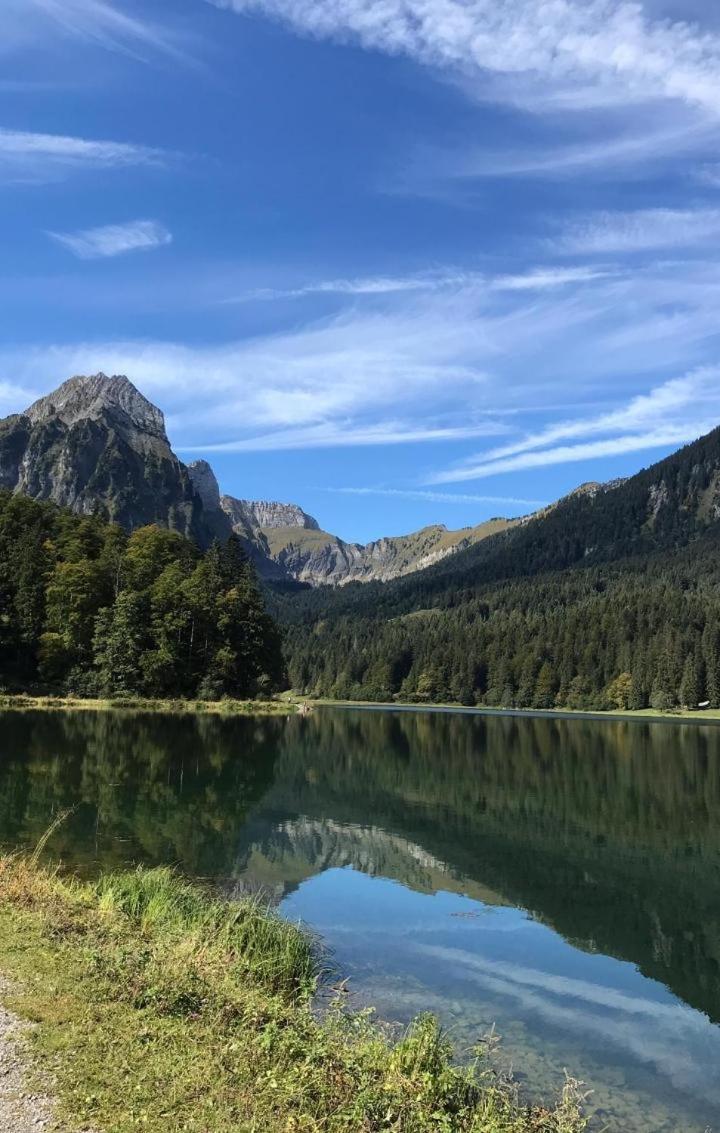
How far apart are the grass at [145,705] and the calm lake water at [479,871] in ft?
89.3

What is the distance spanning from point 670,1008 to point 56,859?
17.1 metres

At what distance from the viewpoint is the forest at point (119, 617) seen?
99.9m

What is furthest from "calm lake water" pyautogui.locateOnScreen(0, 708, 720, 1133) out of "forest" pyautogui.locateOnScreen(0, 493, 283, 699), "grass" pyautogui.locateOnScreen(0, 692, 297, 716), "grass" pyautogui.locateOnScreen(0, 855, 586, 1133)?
"forest" pyautogui.locateOnScreen(0, 493, 283, 699)

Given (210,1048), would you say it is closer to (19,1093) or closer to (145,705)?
(19,1093)

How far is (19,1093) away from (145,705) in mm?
93188

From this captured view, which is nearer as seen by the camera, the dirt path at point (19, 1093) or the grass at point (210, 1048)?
the dirt path at point (19, 1093)

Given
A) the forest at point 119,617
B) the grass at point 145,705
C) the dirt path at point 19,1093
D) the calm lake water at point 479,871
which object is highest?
the forest at point 119,617

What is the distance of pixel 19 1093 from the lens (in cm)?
814

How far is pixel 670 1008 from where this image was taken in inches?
702

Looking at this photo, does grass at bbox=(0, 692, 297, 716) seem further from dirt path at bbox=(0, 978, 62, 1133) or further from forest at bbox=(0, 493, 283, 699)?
dirt path at bbox=(0, 978, 62, 1133)

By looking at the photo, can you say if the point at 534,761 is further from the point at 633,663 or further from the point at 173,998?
the point at 633,663

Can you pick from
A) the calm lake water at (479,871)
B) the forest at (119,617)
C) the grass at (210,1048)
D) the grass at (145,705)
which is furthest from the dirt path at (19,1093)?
the forest at (119,617)

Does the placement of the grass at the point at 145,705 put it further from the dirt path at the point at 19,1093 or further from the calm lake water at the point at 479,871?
the dirt path at the point at 19,1093

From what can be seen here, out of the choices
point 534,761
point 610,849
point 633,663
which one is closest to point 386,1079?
point 610,849
